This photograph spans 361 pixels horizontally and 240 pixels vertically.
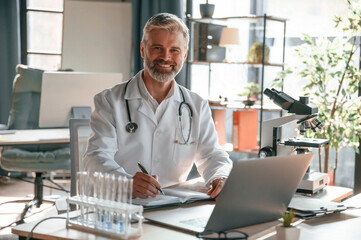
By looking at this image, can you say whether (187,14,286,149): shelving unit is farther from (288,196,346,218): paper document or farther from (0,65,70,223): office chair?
(288,196,346,218): paper document

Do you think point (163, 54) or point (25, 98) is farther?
point (25, 98)

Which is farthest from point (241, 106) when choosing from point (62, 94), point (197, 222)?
point (197, 222)

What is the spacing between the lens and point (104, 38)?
5969 millimetres

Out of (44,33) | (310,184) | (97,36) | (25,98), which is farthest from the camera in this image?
(44,33)

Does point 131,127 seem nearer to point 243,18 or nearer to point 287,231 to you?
point 287,231

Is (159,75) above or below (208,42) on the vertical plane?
below

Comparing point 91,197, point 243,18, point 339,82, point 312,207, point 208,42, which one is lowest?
point 312,207

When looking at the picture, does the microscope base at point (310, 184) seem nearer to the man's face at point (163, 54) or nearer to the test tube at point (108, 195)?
the man's face at point (163, 54)

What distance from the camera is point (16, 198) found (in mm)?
5062

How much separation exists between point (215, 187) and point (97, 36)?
13.7ft

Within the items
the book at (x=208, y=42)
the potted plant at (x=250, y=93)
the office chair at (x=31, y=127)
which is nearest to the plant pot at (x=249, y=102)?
the potted plant at (x=250, y=93)

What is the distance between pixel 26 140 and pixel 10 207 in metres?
1.28

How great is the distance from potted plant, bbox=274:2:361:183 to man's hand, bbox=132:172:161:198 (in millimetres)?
2483

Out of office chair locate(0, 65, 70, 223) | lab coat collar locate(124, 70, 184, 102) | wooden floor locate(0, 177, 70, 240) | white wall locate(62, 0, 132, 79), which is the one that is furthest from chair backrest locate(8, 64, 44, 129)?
lab coat collar locate(124, 70, 184, 102)
